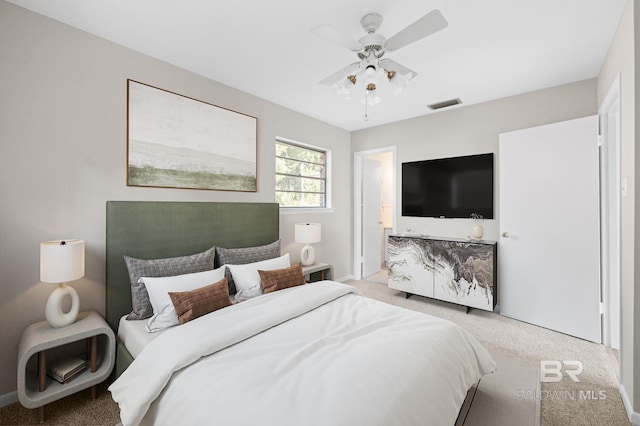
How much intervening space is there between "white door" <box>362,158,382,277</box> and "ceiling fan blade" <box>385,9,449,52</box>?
322 cm

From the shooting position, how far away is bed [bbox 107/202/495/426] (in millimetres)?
1137

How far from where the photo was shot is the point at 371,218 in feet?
17.4

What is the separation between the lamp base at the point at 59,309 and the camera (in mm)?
1866

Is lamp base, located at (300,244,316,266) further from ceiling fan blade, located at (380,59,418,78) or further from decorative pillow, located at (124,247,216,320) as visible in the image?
ceiling fan blade, located at (380,59,418,78)

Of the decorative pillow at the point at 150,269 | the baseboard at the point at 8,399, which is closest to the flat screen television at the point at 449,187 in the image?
the decorative pillow at the point at 150,269

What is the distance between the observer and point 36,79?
2012 mm

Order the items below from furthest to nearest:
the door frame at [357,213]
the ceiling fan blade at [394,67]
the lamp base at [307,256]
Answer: the door frame at [357,213] < the lamp base at [307,256] < the ceiling fan blade at [394,67]

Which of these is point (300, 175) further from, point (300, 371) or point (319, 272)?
point (300, 371)

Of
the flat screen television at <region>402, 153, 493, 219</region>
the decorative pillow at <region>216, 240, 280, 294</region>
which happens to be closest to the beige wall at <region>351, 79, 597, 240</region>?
the flat screen television at <region>402, 153, 493, 219</region>

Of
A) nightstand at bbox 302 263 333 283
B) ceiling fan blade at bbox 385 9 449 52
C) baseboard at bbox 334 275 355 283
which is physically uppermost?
ceiling fan blade at bbox 385 9 449 52

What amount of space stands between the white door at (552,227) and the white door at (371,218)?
7.07 feet

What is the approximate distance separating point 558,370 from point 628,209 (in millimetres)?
1377

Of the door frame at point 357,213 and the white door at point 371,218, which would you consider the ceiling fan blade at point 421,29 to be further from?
the white door at point 371,218

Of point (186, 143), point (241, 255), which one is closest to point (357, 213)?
point (241, 255)
